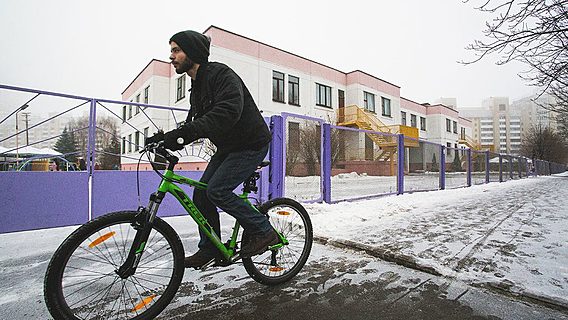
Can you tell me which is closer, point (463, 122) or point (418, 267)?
point (418, 267)

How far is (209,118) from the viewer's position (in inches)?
81.9

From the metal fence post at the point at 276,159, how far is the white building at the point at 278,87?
8394mm

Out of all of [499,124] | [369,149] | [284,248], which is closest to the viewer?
[284,248]

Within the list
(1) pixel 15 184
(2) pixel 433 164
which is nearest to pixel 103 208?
(1) pixel 15 184

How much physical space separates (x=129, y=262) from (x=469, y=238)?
4155 mm

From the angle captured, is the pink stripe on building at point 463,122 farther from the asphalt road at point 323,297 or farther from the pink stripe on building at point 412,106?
the asphalt road at point 323,297

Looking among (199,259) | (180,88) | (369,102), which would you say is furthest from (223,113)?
(369,102)

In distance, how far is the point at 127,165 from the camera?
577cm

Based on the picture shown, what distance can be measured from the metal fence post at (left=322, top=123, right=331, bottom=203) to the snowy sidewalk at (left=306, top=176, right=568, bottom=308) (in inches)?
16.7

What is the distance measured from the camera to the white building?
19.1 m

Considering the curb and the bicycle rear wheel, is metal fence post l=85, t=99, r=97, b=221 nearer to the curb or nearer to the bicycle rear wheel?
the bicycle rear wheel

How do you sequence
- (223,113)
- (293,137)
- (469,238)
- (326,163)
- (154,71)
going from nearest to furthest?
1. (223,113)
2. (469,238)
3. (293,137)
4. (326,163)
5. (154,71)

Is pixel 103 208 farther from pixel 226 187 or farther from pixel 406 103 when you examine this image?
pixel 406 103

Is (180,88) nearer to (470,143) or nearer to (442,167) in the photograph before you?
(442,167)
